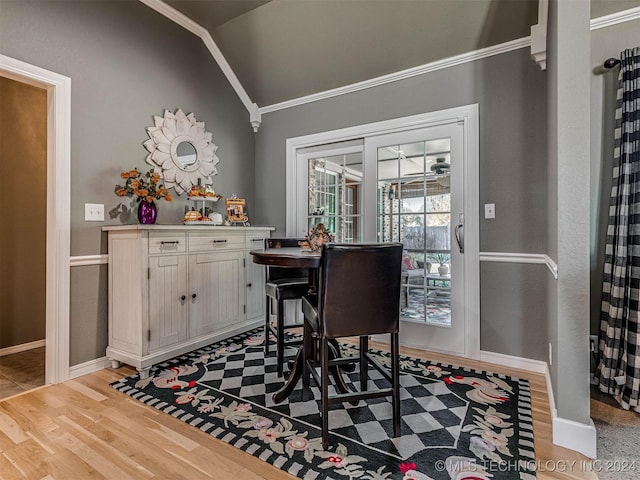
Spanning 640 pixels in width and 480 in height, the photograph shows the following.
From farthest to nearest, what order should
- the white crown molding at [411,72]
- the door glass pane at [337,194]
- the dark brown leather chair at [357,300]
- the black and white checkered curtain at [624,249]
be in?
the door glass pane at [337,194] → the white crown molding at [411,72] → the black and white checkered curtain at [624,249] → the dark brown leather chair at [357,300]

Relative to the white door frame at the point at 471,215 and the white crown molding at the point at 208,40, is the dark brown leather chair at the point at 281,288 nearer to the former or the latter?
the white door frame at the point at 471,215

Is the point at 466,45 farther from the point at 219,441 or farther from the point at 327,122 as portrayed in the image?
the point at 219,441

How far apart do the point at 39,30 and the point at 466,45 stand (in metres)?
3.02

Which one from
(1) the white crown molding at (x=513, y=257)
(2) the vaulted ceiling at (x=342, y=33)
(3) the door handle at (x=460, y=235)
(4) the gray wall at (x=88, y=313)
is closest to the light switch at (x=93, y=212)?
(4) the gray wall at (x=88, y=313)

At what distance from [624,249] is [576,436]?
3.74ft

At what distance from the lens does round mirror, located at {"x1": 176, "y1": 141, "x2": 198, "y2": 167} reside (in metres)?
3.09

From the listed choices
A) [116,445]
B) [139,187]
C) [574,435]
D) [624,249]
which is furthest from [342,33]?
[116,445]

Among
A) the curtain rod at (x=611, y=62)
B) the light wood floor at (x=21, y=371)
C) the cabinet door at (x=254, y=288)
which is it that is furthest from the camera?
the cabinet door at (x=254, y=288)

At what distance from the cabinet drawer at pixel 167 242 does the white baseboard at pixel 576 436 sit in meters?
2.55

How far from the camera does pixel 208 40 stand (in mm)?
3383

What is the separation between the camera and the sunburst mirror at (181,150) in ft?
9.55

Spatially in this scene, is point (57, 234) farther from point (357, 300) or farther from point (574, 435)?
point (574, 435)

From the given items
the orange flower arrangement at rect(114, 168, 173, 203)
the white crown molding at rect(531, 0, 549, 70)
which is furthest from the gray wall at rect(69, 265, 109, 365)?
the white crown molding at rect(531, 0, 549, 70)

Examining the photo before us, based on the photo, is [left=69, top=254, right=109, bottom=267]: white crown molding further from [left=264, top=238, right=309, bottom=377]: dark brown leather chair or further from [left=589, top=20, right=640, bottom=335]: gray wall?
[left=589, top=20, right=640, bottom=335]: gray wall
